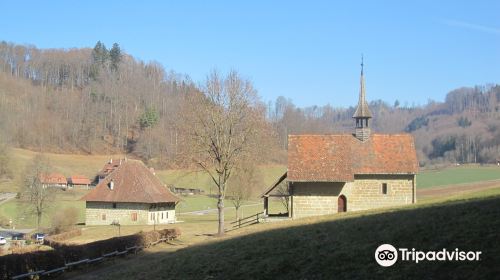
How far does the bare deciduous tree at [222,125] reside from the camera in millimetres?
40250

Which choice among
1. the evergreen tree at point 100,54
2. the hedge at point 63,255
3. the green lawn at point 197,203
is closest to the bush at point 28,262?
the hedge at point 63,255

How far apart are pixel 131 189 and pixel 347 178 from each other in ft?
103

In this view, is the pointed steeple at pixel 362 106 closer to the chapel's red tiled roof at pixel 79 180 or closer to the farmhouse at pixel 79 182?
the farmhouse at pixel 79 182

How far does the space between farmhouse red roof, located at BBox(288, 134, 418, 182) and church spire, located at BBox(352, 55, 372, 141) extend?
55 centimetres

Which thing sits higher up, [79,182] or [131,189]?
[131,189]

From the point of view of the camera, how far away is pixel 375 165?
42656mm

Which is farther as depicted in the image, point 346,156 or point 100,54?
point 100,54

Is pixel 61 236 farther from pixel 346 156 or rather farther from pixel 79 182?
pixel 79 182

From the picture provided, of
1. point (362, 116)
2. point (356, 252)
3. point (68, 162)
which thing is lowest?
point (356, 252)

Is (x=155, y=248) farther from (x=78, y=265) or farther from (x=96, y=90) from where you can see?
(x=96, y=90)

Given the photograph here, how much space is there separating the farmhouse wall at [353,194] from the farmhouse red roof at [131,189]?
25557 mm

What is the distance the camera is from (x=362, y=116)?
45.6 metres

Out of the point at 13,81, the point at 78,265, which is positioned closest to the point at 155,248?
the point at 78,265

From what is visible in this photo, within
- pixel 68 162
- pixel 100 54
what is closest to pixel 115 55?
pixel 100 54
